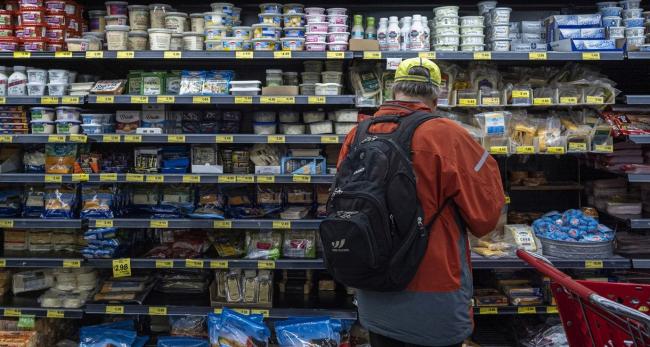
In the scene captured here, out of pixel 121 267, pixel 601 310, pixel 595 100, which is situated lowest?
pixel 121 267

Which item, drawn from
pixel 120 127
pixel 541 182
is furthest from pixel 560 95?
pixel 120 127

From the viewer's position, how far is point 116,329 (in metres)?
4.12

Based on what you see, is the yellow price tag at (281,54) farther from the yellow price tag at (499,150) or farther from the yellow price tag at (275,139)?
the yellow price tag at (499,150)

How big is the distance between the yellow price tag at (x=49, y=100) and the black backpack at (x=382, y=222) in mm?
2576

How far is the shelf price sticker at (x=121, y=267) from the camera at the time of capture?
397 cm

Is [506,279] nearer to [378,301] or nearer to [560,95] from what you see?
[560,95]

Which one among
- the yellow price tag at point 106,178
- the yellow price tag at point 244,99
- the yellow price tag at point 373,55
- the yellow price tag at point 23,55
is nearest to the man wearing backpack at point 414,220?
the yellow price tag at point 373,55

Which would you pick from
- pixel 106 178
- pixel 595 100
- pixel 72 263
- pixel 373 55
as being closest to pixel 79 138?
pixel 106 178

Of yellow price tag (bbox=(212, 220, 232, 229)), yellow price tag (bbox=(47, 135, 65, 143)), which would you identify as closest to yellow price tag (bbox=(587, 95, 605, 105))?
yellow price tag (bbox=(212, 220, 232, 229))

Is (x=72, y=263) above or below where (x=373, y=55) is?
below

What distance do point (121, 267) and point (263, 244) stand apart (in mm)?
985

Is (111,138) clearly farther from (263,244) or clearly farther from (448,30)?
(448,30)

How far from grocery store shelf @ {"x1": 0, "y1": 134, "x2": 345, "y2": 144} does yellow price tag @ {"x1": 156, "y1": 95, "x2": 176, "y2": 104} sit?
0.75 ft

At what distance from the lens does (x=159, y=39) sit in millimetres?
3914
